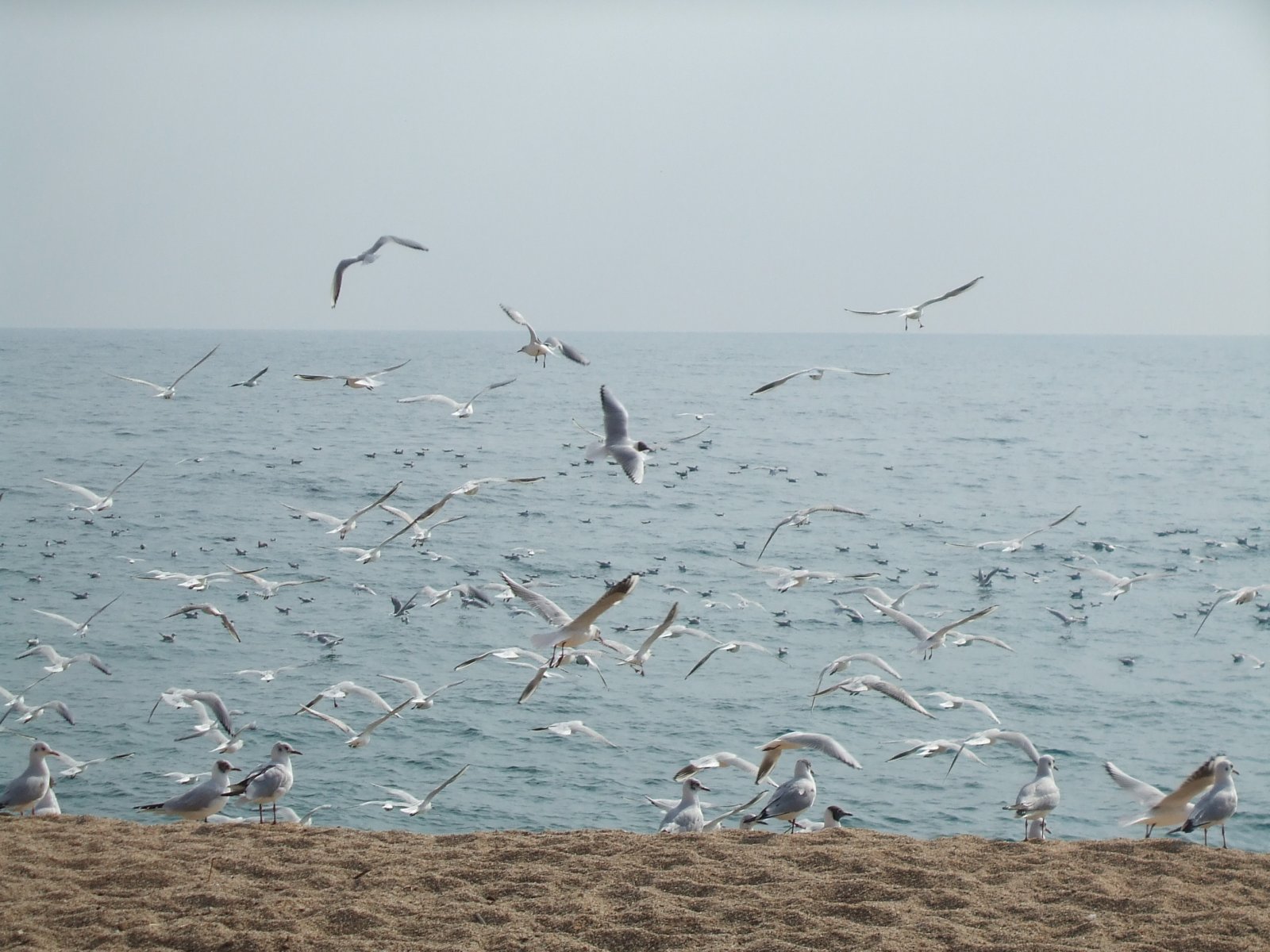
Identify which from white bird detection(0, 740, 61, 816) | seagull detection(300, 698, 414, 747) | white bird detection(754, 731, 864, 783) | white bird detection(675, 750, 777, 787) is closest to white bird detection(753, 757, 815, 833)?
white bird detection(754, 731, 864, 783)

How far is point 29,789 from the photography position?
31.6 ft

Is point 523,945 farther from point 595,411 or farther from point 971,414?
point 971,414

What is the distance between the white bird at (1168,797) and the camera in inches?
328

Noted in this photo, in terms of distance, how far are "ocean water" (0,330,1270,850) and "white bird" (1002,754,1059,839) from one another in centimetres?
587

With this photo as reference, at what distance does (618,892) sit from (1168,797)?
14.0 feet

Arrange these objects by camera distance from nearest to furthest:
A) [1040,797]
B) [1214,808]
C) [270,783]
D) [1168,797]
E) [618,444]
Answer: [1214,808], [1168,797], [618,444], [1040,797], [270,783]

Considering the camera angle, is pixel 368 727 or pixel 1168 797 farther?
pixel 368 727

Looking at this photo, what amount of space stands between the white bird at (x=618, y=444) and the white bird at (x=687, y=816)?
8.80ft

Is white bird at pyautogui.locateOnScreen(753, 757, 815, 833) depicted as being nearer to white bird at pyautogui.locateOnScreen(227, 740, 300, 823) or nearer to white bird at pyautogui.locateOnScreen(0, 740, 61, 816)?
white bird at pyautogui.locateOnScreen(227, 740, 300, 823)

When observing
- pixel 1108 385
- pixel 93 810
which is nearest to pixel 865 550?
pixel 93 810

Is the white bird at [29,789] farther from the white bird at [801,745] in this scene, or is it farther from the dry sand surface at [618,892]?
the white bird at [801,745]

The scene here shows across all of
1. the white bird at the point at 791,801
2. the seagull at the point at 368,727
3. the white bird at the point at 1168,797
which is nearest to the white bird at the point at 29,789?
the seagull at the point at 368,727

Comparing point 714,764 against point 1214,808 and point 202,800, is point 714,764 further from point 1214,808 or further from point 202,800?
point 202,800

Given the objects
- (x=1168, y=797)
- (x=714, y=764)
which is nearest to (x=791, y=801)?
(x=714, y=764)
